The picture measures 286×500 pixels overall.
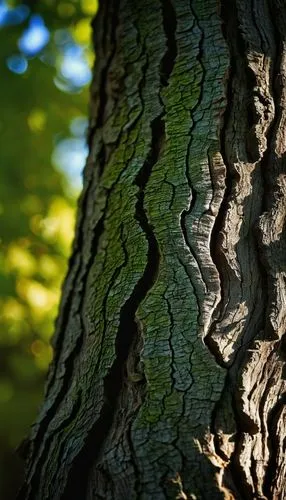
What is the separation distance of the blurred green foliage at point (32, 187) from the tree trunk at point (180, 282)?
165 centimetres

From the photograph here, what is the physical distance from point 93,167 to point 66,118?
199 centimetres

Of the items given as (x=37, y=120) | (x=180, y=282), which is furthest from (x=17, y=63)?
(x=180, y=282)

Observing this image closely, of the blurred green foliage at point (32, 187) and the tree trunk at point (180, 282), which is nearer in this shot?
the tree trunk at point (180, 282)

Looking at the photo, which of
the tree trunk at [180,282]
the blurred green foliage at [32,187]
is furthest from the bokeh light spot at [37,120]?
the tree trunk at [180,282]

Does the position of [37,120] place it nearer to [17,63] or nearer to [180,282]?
[17,63]

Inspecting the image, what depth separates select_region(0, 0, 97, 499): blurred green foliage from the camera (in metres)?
3.47

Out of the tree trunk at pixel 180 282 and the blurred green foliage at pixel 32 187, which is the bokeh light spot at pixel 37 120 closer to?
the blurred green foliage at pixel 32 187

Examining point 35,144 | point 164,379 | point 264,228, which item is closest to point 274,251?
point 264,228

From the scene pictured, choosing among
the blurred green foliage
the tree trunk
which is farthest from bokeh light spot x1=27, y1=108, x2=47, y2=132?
the tree trunk

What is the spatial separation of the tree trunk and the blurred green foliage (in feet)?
5.40

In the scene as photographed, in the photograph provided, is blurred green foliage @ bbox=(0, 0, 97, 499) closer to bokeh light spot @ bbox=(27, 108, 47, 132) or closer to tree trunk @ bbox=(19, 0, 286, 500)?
bokeh light spot @ bbox=(27, 108, 47, 132)

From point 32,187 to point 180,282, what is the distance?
253 cm

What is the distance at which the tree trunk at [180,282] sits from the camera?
1.35 m

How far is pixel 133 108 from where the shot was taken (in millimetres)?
1875
